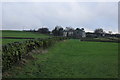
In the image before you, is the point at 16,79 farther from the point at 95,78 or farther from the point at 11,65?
the point at 95,78

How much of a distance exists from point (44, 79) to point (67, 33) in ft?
319

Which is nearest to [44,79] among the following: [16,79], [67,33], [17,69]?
[16,79]

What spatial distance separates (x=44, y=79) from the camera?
21.4 ft

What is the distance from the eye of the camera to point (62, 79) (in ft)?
21.7

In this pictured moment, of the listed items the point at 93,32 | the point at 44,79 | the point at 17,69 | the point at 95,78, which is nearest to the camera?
the point at 44,79

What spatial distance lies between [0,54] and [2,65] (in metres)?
0.43

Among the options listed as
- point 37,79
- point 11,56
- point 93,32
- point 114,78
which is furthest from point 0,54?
point 93,32

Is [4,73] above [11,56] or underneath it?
underneath

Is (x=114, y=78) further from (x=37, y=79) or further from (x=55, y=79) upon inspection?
(x=37, y=79)

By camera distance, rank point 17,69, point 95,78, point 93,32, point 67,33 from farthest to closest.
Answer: point 93,32 < point 67,33 < point 17,69 < point 95,78

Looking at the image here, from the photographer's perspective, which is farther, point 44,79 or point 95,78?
point 95,78

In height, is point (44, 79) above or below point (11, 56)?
below

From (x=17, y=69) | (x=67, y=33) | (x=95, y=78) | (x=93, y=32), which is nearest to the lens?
(x=95, y=78)

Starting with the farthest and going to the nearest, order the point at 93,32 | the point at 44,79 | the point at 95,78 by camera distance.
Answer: the point at 93,32 < the point at 95,78 < the point at 44,79
